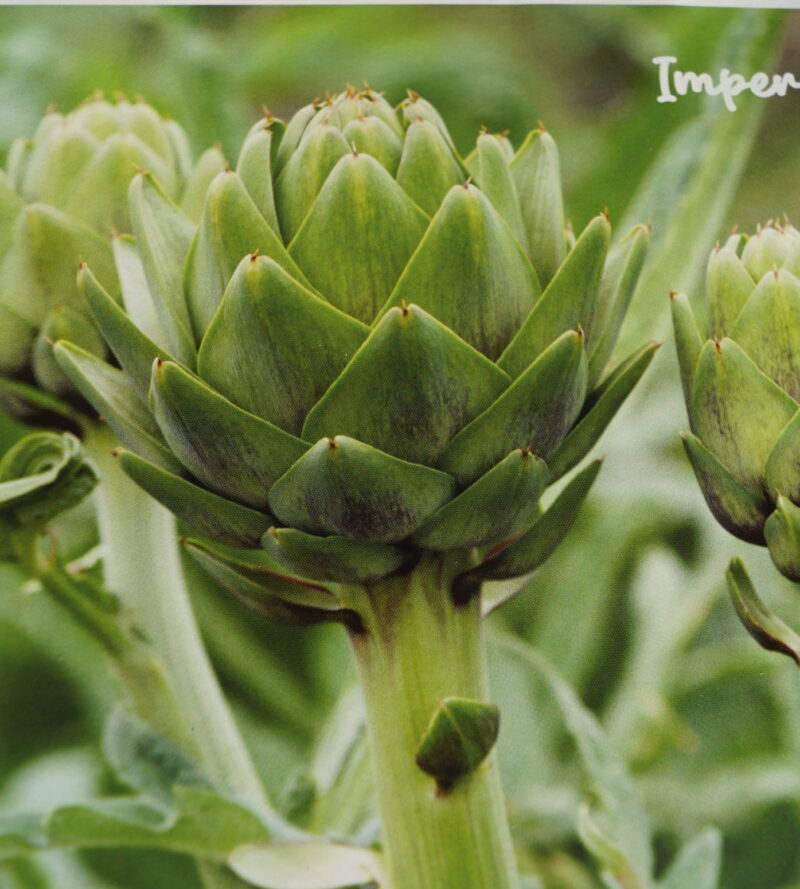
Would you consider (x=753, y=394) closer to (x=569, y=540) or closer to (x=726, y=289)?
(x=726, y=289)

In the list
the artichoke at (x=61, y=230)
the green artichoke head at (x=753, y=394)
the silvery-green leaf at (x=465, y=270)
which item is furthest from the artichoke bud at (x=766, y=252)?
the artichoke at (x=61, y=230)

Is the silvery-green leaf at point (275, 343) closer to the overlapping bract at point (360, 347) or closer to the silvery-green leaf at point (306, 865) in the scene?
the overlapping bract at point (360, 347)

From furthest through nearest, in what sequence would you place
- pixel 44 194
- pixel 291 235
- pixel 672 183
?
pixel 672 183, pixel 44 194, pixel 291 235

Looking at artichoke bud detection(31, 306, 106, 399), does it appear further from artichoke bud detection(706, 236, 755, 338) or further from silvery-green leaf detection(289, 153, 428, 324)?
artichoke bud detection(706, 236, 755, 338)

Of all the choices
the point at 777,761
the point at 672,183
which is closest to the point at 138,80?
the point at 672,183

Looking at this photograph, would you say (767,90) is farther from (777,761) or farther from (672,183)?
(777,761)

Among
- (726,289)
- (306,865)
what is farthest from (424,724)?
(726,289)
